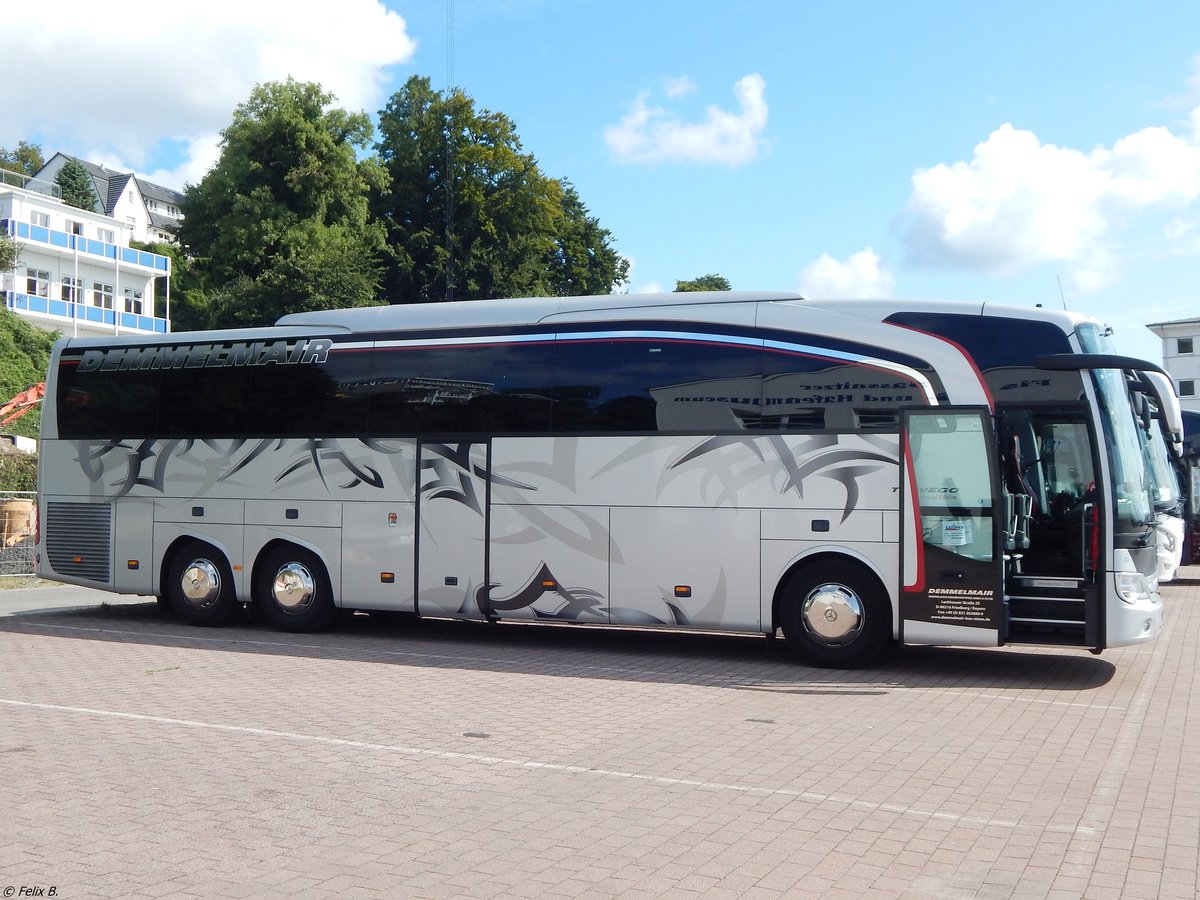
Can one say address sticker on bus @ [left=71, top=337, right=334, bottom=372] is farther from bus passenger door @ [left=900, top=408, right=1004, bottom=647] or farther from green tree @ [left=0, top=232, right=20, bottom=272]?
green tree @ [left=0, top=232, right=20, bottom=272]

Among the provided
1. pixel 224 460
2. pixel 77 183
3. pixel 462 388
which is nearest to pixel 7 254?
pixel 224 460

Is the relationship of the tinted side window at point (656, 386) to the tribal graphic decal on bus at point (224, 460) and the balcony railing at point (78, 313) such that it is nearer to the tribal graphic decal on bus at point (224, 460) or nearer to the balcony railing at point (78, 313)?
the tribal graphic decal on bus at point (224, 460)

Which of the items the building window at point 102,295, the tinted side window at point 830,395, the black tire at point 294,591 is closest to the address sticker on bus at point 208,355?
the black tire at point 294,591

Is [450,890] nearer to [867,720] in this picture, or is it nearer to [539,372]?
[867,720]

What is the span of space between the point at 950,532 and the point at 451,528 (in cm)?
560

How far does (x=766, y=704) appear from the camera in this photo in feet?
33.1

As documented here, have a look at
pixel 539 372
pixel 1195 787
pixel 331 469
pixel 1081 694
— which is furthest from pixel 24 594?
pixel 1195 787

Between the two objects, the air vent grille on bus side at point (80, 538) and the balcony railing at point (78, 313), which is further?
the balcony railing at point (78, 313)

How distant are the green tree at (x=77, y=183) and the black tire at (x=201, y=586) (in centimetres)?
8528

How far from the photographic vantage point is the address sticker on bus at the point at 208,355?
47.4 ft

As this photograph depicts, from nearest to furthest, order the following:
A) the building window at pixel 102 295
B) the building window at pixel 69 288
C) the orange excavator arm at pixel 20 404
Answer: the orange excavator arm at pixel 20 404
the building window at pixel 69 288
the building window at pixel 102 295

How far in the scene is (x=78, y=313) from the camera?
6194 cm

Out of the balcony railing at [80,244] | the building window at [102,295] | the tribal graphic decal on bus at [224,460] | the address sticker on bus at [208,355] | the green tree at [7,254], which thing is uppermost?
the balcony railing at [80,244]

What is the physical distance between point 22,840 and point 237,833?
1.03m
